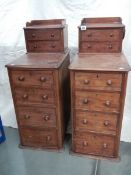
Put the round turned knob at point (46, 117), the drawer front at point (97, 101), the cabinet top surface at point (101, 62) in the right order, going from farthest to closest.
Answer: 1. the round turned knob at point (46, 117)
2. the drawer front at point (97, 101)
3. the cabinet top surface at point (101, 62)

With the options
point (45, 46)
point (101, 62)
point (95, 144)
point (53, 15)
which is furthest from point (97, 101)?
point (53, 15)

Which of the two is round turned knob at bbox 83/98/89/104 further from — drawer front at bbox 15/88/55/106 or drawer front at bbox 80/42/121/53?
drawer front at bbox 80/42/121/53

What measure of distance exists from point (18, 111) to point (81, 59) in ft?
2.46

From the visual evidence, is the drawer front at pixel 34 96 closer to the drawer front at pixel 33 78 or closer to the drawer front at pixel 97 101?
the drawer front at pixel 33 78

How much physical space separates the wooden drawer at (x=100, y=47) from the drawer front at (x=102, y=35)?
3cm

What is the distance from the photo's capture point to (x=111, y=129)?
1741mm

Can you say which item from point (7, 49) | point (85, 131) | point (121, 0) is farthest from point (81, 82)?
point (7, 49)

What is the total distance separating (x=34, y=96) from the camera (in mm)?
1777

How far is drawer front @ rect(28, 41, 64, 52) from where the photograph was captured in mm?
1886

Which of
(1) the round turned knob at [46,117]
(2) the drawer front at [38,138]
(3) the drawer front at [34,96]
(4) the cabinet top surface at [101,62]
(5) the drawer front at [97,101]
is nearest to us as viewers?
(4) the cabinet top surface at [101,62]

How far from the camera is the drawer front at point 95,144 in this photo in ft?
5.94

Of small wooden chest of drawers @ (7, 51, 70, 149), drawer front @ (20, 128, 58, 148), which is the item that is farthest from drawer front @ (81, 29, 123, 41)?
drawer front @ (20, 128, 58, 148)

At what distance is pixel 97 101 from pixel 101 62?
0.31 meters

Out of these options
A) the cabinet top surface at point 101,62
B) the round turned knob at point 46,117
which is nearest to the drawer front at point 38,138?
the round turned knob at point 46,117
